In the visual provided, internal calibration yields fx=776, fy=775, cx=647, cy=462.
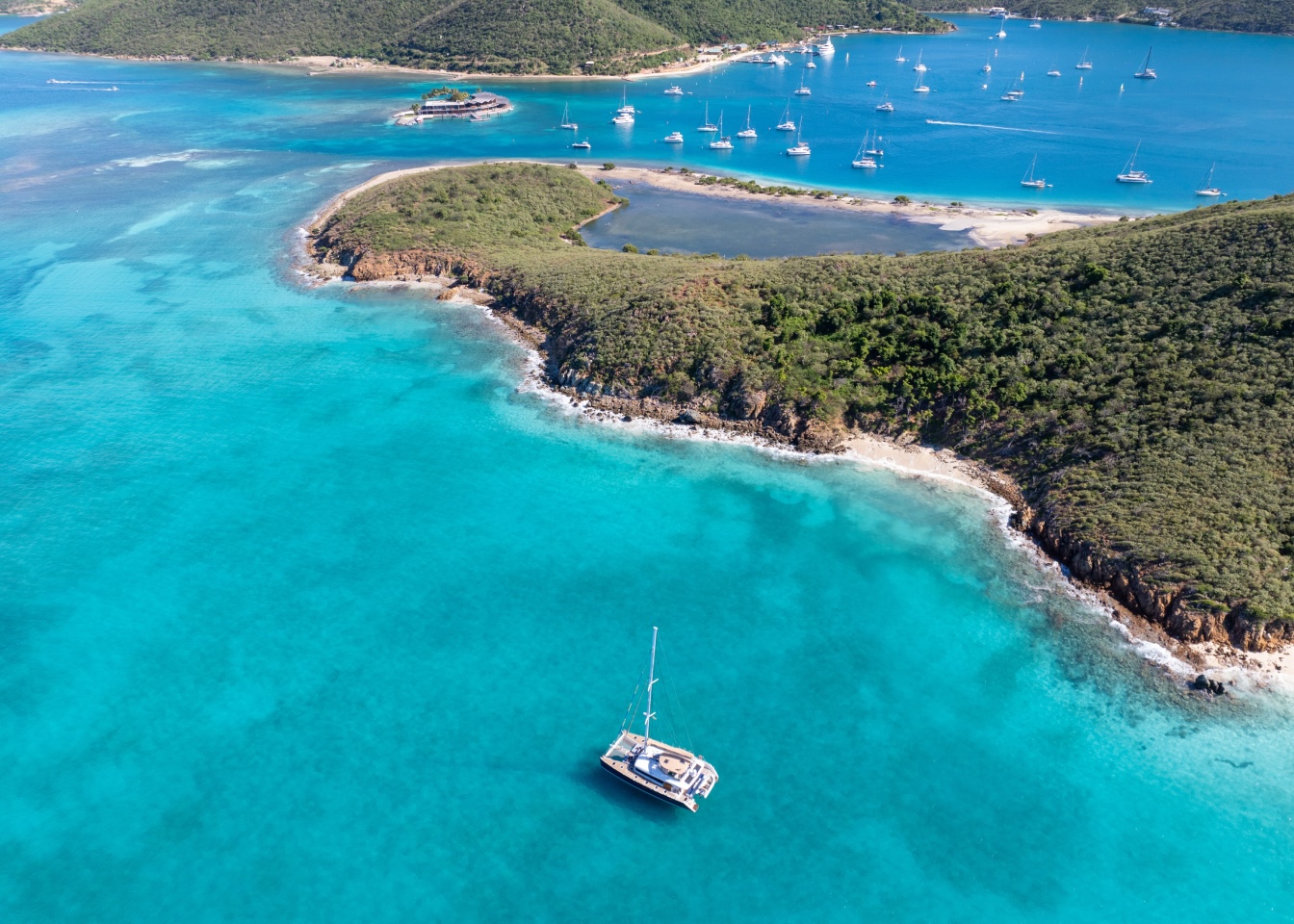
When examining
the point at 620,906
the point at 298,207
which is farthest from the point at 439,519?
the point at 298,207

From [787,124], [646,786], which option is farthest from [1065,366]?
[787,124]


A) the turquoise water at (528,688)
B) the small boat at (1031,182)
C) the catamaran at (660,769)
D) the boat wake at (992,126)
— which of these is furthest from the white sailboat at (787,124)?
the catamaran at (660,769)

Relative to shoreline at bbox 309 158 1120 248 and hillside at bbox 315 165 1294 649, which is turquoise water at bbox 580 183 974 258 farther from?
hillside at bbox 315 165 1294 649

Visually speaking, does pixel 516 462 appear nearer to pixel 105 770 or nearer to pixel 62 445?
pixel 105 770


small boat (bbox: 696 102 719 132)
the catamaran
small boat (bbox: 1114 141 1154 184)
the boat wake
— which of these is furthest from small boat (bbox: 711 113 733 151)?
the catamaran

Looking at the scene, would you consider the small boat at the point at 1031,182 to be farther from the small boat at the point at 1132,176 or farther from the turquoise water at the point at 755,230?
the turquoise water at the point at 755,230

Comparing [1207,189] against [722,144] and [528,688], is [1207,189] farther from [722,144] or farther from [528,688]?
[528,688]
